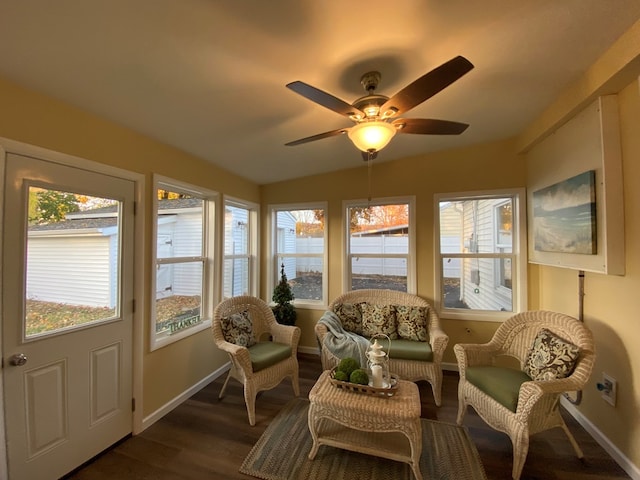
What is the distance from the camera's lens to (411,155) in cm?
355

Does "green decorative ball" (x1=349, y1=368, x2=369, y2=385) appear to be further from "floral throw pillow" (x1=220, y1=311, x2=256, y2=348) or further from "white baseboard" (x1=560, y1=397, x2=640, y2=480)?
"white baseboard" (x1=560, y1=397, x2=640, y2=480)

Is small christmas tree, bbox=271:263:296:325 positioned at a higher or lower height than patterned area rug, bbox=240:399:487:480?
higher


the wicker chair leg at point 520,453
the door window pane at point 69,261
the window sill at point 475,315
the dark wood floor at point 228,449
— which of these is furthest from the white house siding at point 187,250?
the wicker chair leg at point 520,453

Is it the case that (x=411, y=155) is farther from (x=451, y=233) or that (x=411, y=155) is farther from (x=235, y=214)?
(x=235, y=214)

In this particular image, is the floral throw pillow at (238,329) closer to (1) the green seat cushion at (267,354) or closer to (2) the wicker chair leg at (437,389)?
(1) the green seat cushion at (267,354)

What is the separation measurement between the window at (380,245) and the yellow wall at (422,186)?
0.11 metres

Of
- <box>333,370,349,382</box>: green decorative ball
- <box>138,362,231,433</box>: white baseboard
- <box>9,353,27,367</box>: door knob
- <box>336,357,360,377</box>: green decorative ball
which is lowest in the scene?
<box>138,362,231,433</box>: white baseboard

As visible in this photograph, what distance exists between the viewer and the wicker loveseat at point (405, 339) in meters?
2.74

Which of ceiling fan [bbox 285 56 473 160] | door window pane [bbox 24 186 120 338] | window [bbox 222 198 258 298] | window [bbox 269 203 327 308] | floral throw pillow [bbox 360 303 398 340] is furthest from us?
window [bbox 269 203 327 308]

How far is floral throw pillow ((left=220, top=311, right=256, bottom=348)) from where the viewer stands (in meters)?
2.76

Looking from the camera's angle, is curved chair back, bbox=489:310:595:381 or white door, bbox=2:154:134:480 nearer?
white door, bbox=2:154:134:480

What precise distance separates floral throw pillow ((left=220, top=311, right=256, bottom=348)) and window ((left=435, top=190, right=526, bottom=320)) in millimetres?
2275

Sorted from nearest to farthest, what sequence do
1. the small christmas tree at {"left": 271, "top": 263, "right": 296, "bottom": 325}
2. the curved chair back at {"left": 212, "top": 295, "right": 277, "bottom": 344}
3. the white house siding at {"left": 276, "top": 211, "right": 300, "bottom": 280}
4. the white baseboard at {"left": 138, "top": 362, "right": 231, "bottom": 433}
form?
the white baseboard at {"left": 138, "top": 362, "right": 231, "bottom": 433} < the curved chair back at {"left": 212, "top": 295, "right": 277, "bottom": 344} < the small christmas tree at {"left": 271, "top": 263, "right": 296, "bottom": 325} < the white house siding at {"left": 276, "top": 211, "right": 300, "bottom": 280}

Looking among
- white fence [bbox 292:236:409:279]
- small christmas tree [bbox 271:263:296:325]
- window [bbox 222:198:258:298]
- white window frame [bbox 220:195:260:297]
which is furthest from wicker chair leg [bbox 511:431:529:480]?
white window frame [bbox 220:195:260:297]
